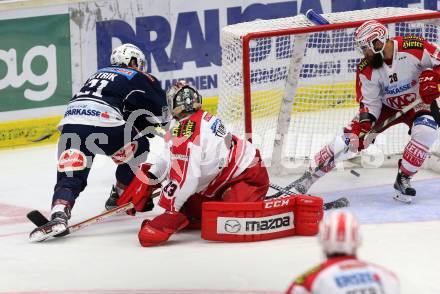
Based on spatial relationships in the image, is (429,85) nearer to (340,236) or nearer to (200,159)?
(200,159)

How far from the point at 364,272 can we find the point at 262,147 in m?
3.77

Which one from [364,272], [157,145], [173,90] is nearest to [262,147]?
[157,145]

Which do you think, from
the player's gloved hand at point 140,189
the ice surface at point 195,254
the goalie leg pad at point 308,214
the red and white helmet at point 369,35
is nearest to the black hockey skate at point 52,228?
the ice surface at point 195,254

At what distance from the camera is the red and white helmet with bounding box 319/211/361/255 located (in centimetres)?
321

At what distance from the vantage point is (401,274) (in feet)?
15.6

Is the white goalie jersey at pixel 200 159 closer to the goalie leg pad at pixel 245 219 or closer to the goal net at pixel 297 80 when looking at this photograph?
the goalie leg pad at pixel 245 219

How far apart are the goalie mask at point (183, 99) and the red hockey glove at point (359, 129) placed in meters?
1.13

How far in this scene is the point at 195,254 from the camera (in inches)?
204

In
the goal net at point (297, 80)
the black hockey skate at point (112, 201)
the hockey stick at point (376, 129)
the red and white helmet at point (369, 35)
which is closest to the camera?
the red and white helmet at point (369, 35)

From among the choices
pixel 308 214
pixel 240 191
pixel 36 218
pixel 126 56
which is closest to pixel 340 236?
pixel 308 214

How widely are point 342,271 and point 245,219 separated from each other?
2.17 m

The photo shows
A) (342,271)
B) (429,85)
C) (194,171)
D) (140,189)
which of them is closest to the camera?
(342,271)

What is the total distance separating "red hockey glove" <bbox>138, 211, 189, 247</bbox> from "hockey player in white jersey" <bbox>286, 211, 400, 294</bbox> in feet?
7.01

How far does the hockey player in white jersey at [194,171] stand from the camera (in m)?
5.32
